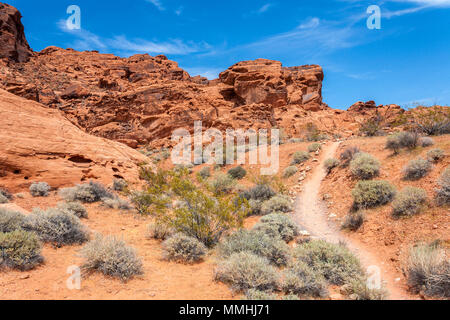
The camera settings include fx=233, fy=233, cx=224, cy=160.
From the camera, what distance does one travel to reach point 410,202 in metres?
6.45

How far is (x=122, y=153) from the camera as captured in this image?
45.6 ft

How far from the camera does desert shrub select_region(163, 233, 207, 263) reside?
5.03 meters

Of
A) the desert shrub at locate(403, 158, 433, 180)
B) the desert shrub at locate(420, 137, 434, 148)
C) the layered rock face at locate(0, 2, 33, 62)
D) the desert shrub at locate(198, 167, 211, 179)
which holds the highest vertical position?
the layered rock face at locate(0, 2, 33, 62)

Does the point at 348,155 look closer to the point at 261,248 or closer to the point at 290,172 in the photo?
the point at 290,172

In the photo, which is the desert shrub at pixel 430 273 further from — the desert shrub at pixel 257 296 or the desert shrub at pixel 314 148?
the desert shrub at pixel 314 148

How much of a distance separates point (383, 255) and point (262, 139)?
19.5m

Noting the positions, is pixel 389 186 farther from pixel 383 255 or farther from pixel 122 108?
pixel 122 108

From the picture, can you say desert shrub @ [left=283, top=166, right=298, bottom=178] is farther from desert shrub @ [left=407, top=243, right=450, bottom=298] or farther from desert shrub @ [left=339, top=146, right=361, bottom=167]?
desert shrub @ [left=407, top=243, right=450, bottom=298]

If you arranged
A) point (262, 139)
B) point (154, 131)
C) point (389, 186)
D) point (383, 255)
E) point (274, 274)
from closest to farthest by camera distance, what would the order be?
point (274, 274) → point (383, 255) → point (389, 186) → point (262, 139) → point (154, 131)

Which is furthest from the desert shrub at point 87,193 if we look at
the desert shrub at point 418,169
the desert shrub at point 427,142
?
the desert shrub at point 427,142

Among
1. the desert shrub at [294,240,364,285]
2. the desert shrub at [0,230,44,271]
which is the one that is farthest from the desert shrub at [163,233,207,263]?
the desert shrub at [0,230,44,271]

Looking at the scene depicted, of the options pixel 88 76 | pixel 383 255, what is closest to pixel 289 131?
pixel 383 255

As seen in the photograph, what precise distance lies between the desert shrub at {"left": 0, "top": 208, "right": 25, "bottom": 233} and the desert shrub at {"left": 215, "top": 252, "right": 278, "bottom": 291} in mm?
4185

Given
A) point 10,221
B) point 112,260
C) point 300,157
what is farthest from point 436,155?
point 10,221
